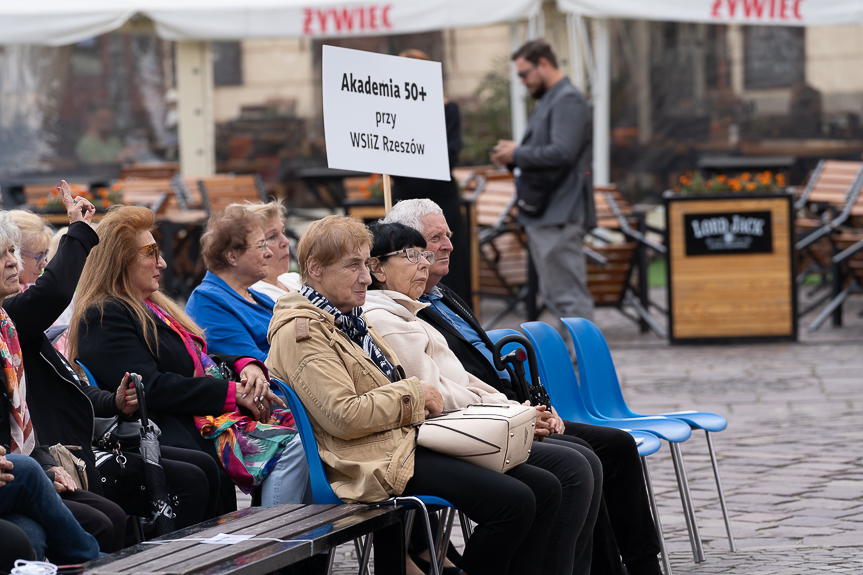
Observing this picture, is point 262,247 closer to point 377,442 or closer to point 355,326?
point 355,326

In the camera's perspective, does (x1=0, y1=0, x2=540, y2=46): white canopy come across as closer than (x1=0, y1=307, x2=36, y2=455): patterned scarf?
No

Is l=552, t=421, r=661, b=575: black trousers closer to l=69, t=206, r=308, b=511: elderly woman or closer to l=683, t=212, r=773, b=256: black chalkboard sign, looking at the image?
l=69, t=206, r=308, b=511: elderly woman

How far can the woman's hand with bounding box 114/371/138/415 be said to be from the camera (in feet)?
13.0

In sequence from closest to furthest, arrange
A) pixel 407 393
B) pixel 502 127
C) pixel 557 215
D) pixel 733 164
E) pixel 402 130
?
pixel 407 393, pixel 402 130, pixel 557 215, pixel 733 164, pixel 502 127

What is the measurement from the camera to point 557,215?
348 inches

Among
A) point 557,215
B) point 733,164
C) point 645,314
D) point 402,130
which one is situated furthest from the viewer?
point 733,164

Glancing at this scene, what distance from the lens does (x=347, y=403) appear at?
3523mm

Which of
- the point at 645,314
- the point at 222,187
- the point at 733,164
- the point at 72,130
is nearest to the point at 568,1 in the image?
the point at 733,164

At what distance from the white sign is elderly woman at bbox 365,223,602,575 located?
0.77 metres

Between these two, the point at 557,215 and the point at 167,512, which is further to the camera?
the point at 557,215

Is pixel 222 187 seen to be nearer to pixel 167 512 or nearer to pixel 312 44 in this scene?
pixel 312 44

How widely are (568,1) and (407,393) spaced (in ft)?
30.1

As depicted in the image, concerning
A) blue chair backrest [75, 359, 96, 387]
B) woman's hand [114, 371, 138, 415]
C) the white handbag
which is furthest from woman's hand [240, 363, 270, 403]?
the white handbag

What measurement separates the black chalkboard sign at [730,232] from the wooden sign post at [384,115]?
5.00 m
